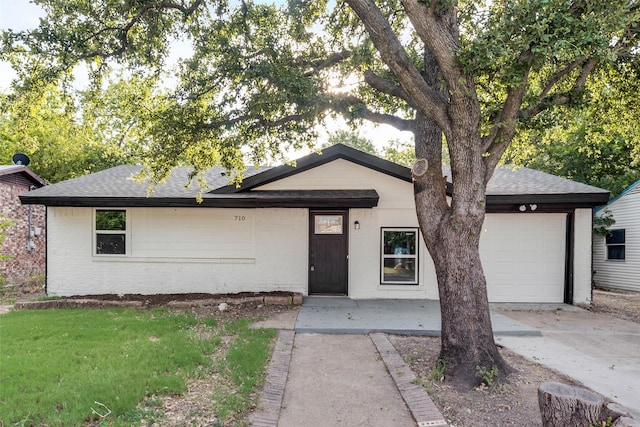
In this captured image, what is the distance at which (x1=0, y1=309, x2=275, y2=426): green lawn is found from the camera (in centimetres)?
337

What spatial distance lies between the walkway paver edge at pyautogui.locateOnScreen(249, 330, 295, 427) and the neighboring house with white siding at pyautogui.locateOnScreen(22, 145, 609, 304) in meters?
3.59

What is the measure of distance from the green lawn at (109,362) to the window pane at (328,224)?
3340 millimetres

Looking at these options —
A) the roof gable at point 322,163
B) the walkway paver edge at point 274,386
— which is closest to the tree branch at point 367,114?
the roof gable at point 322,163

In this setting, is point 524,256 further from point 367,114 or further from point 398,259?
point 367,114

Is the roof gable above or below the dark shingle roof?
above

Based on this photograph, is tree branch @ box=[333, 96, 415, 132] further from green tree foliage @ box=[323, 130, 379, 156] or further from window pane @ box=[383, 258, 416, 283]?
green tree foliage @ box=[323, 130, 379, 156]

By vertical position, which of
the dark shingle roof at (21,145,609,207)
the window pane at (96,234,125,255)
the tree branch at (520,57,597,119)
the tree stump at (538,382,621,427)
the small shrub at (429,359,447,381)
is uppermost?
the tree branch at (520,57,597,119)

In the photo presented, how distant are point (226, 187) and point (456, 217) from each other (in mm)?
5973

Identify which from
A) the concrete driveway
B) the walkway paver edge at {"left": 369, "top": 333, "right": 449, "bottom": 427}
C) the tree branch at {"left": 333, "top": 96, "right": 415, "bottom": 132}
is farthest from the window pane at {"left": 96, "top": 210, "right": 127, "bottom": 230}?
the concrete driveway

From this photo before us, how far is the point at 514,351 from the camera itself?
17.2 ft

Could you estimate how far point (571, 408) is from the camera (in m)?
2.78

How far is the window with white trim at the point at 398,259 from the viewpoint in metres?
8.90

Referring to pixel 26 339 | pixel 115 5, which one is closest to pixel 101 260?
pixel 26 339

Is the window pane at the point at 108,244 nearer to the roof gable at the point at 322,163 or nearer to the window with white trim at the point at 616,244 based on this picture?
the roof gable at the point at 322,163
